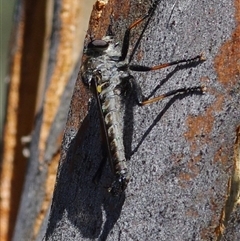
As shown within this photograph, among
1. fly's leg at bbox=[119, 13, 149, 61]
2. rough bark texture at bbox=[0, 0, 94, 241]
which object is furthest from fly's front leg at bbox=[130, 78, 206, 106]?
rough bark texture at bbox=[0, 0, 94, 241]

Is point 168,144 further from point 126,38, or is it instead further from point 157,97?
point 126,38

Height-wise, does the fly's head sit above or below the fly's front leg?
above

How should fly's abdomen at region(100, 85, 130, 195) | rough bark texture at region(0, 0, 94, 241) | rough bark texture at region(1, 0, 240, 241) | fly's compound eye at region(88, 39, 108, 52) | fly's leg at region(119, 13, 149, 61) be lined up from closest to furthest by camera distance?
rough bark texture at region(1, 0, 240, 241)
fly's abdomen at region(100, 85, 130, 195)
fly's leg at region(119, 13, 149, 61)
fly's compound eye at region(88, 39, 108, 52)
rough bark texture at region(0, 0, 94, 241)

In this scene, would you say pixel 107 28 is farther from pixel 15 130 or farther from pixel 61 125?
pixel 15 130

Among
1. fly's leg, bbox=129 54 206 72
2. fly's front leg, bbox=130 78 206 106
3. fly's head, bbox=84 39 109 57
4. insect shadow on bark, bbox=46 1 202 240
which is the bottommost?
insect shadow on bark, bbox=46 1 202 240

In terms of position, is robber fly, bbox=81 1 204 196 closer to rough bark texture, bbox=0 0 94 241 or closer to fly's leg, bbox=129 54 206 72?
fly's leg, bbox=129 54 206 72

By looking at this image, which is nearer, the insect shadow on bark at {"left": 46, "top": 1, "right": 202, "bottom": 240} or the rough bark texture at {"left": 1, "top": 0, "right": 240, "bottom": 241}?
the rough bark texture at {"left": 1, "top": 0, "right": 240, "bottom": 241}

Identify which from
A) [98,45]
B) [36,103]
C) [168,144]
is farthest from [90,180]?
[36,103]
